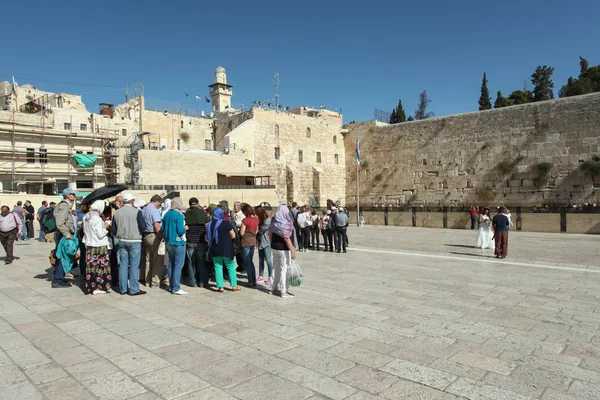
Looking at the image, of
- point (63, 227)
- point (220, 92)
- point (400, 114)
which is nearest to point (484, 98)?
point (400, 114)

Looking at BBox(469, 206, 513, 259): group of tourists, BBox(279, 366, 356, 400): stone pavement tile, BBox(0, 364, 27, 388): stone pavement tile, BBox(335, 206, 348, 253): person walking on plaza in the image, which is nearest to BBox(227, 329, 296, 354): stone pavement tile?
BBox(279, 366, 356, 400): stone pavement tile

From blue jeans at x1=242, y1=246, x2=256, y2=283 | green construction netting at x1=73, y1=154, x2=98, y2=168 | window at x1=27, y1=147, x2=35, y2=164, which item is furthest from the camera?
green construction netting at x1=73, y1=154, x2=98, y2=168

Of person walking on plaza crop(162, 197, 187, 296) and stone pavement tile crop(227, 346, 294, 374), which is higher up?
person walking on plaza crop(162, 197, 187, 296)

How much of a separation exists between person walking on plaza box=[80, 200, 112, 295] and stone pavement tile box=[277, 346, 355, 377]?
3.53 metres

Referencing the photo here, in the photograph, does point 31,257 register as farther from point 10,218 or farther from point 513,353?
point 513,353

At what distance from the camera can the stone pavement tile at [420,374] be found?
124 inches

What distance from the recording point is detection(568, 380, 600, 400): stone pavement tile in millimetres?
2957

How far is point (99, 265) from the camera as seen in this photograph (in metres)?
6.00

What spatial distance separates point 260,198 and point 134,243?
22276mm

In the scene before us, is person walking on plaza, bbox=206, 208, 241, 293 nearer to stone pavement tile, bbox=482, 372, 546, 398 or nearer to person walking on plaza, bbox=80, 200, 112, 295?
person walking on plaza, bbox=80, 200, 112, 295

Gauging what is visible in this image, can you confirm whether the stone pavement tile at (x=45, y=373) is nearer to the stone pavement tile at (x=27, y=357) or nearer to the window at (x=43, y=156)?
the stone pavement tile at (x=27, y=357)

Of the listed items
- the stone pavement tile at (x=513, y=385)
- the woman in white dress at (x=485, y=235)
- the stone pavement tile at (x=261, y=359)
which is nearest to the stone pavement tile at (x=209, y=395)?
the stone pavement tile at (x=261, y=359)

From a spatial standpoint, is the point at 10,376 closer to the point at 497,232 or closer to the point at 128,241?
the point at 128,241

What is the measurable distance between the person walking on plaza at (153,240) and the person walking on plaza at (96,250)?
59 cm
